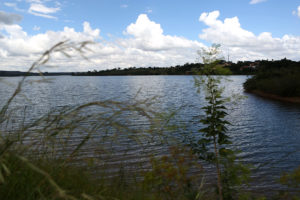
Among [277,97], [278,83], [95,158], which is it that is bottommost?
[277,97]

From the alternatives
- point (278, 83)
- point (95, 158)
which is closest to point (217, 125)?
point (95, 158)

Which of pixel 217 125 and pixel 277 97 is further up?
pixel 217 125

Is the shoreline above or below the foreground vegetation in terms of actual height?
below

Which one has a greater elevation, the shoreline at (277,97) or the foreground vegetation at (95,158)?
the foreground vegetation at (95,158)

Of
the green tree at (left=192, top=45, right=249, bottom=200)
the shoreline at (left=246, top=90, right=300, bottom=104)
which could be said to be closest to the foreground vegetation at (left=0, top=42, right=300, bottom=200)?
the green tree at (left=192, top=45, right=249, bottom=200)

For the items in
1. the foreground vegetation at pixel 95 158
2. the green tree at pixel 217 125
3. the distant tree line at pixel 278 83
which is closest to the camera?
the foreground vegetation at pixel 95 158

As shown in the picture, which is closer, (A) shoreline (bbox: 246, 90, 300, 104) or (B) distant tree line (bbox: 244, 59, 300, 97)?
(A) shoreline (bbox: 246, 90, 300, 104)

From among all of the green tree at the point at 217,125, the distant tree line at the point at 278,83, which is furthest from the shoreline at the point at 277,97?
the green tree at the point at 217,125

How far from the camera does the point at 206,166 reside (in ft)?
27.2

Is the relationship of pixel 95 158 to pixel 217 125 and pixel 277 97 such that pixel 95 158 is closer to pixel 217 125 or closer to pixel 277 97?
pixel 217 125

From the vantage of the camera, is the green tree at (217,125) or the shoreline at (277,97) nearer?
the green tree at (217,125)

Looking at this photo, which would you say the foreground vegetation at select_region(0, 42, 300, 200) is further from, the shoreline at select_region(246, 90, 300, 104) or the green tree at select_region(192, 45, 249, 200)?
the shoreline at select_region(246, 90, 300, 104)

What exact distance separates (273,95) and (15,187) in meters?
36.2

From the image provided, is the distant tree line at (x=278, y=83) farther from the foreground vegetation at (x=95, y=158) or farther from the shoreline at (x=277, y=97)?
the foreground vegetation at (x=95, y=158)
